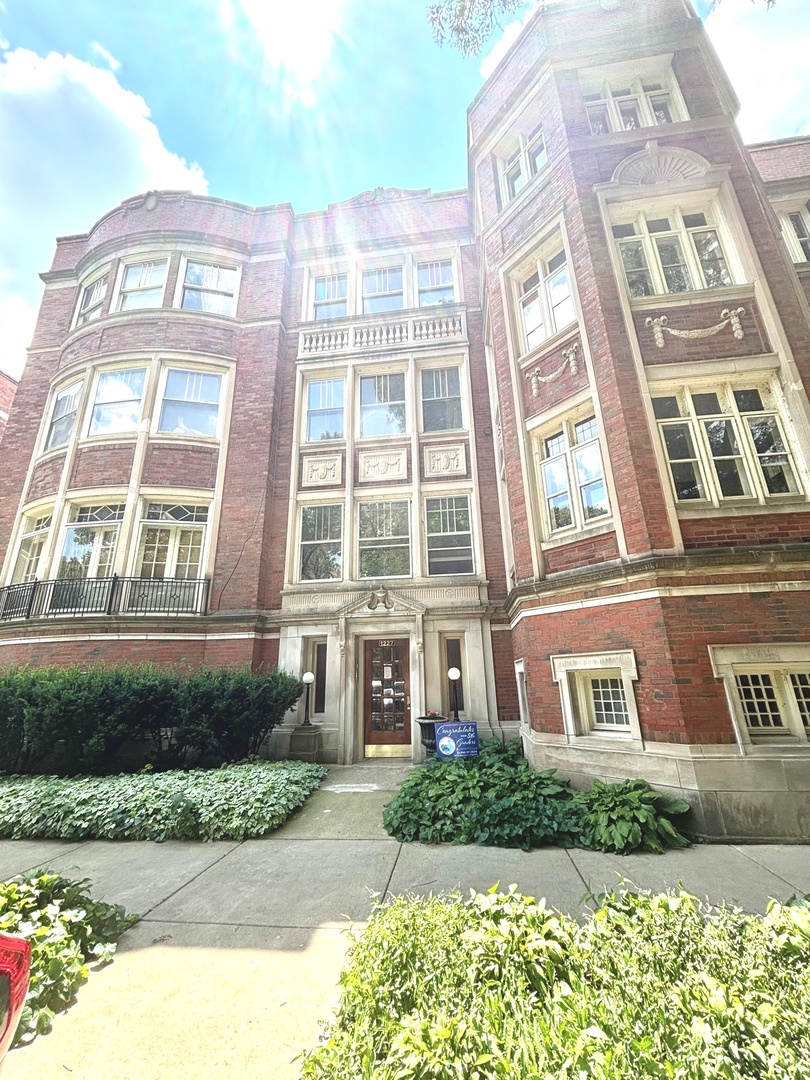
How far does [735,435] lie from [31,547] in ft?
51.7

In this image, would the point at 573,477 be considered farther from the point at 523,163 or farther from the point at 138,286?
the point at 138,286

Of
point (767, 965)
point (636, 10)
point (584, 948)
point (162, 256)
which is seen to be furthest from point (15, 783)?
point (636, 10)

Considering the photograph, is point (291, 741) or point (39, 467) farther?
point (39, 467)

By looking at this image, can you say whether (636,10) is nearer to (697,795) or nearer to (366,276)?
(366,276)

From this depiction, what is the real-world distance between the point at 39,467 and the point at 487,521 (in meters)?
12.1

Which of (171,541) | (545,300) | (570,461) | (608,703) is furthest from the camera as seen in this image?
(171,541)

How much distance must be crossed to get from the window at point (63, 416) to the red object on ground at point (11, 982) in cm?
1331

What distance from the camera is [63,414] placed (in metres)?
12.3

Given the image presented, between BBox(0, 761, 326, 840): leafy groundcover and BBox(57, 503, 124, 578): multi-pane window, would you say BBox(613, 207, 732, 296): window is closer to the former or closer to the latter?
BBox(0, 761, 326, 840): leafy groundcover

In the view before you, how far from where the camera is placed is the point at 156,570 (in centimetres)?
1051

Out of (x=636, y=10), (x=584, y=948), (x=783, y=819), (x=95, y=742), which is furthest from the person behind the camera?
(x=636, y=10)

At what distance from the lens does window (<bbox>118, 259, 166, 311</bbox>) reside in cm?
1283

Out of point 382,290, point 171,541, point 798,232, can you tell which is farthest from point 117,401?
point 798,232

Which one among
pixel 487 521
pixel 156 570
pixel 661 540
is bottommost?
pixel 661 540
